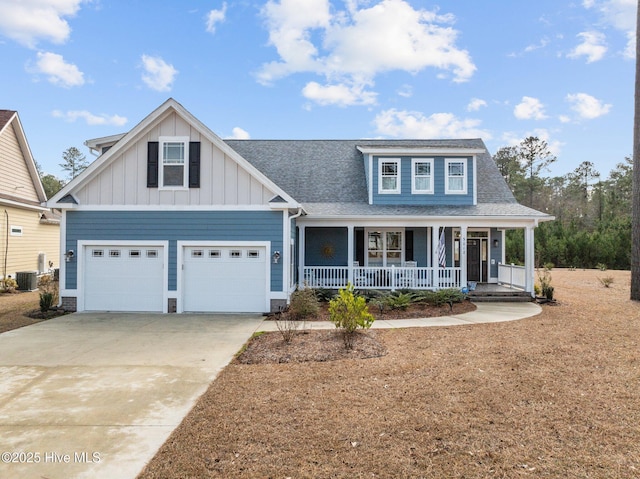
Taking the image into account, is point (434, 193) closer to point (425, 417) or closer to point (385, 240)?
Result: point (385, 240)

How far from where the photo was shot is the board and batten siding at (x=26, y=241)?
654 inches

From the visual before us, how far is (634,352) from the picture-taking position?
23.1 feet

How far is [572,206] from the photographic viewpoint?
4500 cm

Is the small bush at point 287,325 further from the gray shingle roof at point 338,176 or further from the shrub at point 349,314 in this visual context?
the gray shingle roof at point 338,176

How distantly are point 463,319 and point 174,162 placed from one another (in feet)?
30.5

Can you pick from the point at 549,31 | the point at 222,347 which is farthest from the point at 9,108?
the point at 549,31

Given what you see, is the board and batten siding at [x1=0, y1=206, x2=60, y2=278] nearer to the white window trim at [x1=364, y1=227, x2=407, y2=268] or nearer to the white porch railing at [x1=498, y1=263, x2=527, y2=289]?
the white window trim at [x1=364, y1=227, x2=407, y2=268]

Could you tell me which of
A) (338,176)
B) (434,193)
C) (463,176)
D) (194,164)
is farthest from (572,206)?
(194,164)

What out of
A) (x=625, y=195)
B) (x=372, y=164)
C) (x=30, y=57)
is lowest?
(x=372, y=164)

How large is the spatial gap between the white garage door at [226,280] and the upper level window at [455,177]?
794 centimetres

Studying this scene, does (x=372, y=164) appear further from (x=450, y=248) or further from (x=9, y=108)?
(x=9, y=108)

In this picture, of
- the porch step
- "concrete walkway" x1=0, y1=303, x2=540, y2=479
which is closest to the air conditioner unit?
"concrete walkway" x1=0, y1=303, x2=540, y2=479

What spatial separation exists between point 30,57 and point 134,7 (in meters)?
8.33

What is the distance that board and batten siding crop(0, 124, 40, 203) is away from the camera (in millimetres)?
17266
